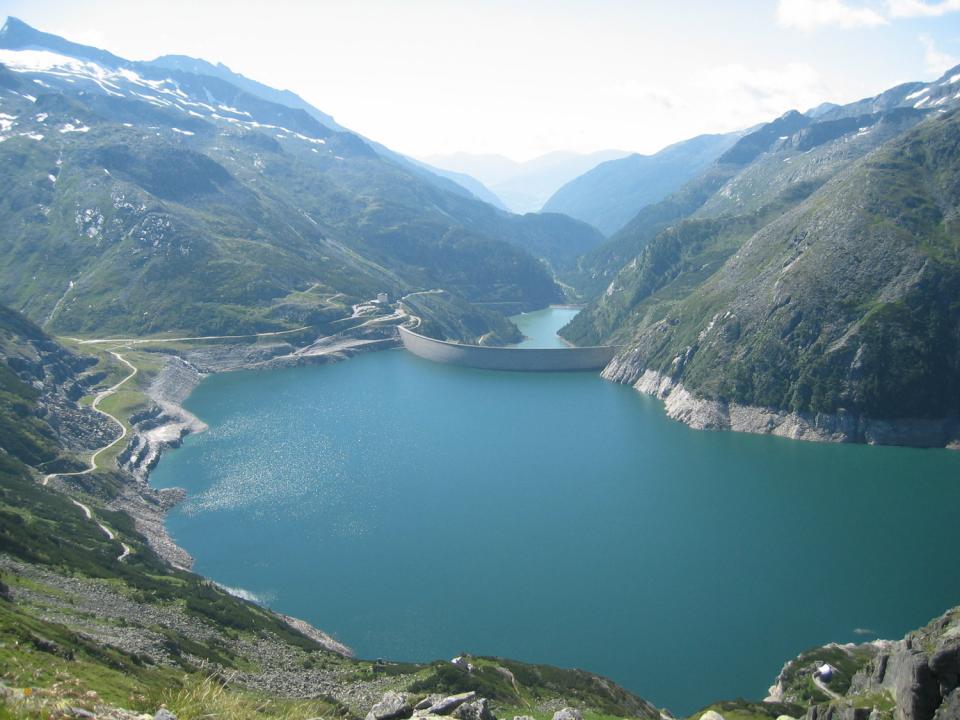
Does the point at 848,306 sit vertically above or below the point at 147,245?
above

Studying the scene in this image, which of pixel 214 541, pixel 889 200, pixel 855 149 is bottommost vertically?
pixel 214 541

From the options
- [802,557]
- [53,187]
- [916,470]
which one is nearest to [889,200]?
[916,470]

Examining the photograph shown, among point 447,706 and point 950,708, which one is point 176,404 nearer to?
point 447,706

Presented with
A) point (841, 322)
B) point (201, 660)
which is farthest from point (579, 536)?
point (841, 322)

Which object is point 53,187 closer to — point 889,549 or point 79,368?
point 79,368

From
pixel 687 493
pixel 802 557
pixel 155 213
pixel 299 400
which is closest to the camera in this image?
pixel 802 557

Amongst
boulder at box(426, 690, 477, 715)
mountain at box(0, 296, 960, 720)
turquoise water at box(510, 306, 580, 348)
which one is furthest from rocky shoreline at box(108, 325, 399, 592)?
turquoise water at box(510, 306, 580, 348)
